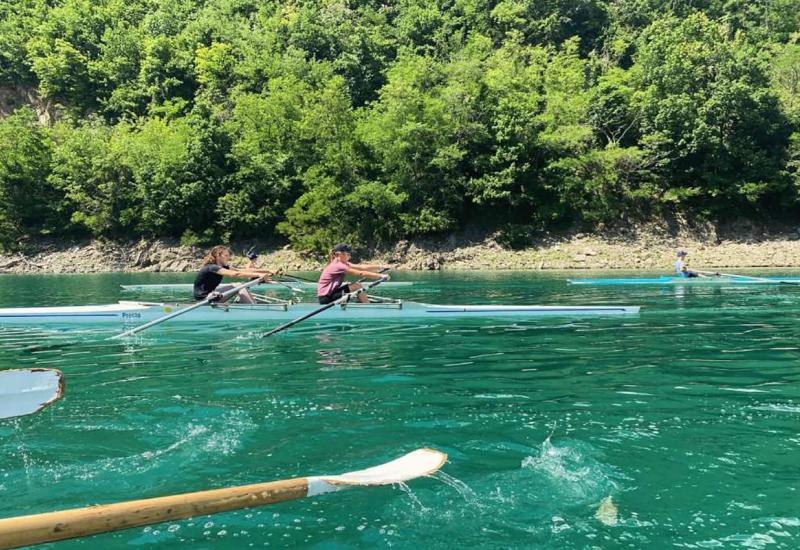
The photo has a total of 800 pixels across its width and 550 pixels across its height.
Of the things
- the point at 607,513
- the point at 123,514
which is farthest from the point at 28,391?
the point at 607,513

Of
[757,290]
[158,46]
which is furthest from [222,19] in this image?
[757,290]

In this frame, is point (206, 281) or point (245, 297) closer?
point (206, 281)

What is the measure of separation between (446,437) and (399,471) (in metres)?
Result: 1.69

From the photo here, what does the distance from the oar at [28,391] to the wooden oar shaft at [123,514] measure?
8.61 feet

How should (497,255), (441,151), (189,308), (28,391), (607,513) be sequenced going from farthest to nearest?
(441,151), (497,255), (189,308), (28,391), (607,513)

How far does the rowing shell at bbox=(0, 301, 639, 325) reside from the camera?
45.0 feet

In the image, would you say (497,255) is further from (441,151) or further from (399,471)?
(399,471)

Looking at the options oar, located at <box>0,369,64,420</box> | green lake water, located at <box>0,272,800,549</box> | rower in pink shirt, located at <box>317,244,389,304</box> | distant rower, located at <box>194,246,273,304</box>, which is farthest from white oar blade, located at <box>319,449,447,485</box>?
distant rower, located at <box>194,246,273,304</box>

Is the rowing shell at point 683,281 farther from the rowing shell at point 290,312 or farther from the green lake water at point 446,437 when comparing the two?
the green lake water at point 446,437

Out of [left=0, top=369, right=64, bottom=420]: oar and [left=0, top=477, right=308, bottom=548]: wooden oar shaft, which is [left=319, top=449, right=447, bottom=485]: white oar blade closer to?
[left=0, top=477, right=308, bottom=548]: wooden oar shaft

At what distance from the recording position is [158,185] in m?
47.5

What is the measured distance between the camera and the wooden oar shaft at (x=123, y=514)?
2.48 metres

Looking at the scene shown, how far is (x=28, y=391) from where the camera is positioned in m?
4.90

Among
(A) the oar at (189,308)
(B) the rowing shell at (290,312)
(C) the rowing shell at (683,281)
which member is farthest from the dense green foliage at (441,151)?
(A) the oar at (189,308)
